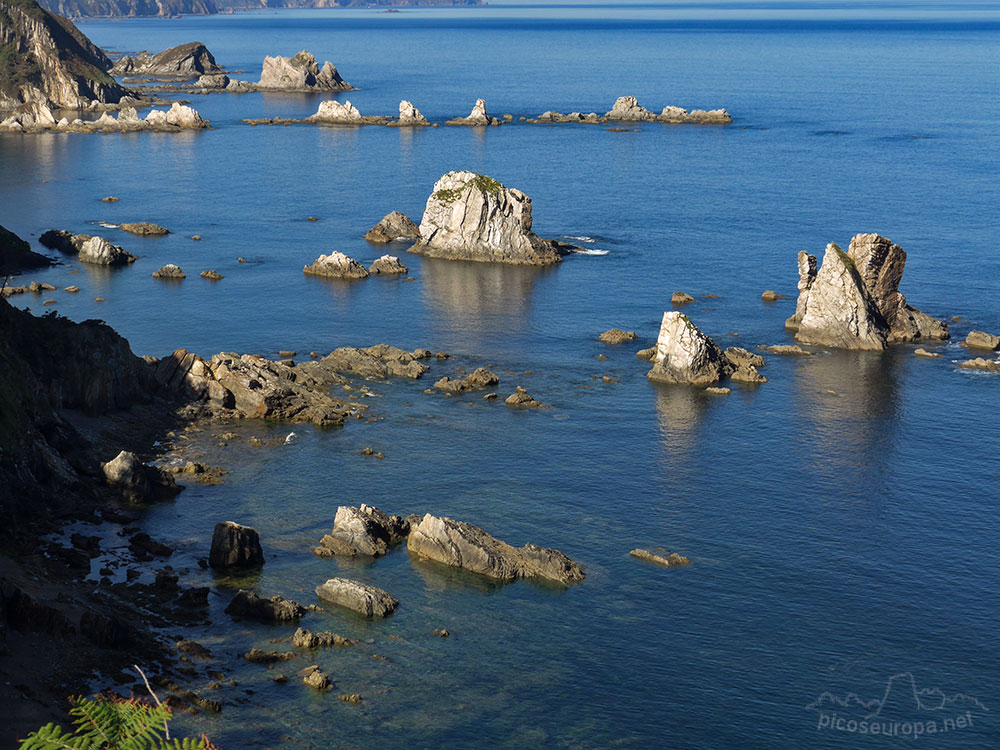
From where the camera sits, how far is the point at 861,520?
9181 centimetres

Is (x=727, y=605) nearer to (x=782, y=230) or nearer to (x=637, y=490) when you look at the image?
(x=637, y=490)

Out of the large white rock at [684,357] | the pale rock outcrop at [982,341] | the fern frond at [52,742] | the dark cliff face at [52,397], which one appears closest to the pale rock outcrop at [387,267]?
the large white rock at [684,357]

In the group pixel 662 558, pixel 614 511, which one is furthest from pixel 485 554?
pixel 614 511

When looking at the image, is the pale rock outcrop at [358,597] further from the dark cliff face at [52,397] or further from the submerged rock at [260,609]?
the dark cliff face at [52,397]

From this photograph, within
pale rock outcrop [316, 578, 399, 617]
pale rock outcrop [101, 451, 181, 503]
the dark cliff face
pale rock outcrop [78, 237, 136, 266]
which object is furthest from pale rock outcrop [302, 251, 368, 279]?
pale rock outcrop [316, 578, 399, 617]

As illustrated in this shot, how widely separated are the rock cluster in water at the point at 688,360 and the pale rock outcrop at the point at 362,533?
45849mm

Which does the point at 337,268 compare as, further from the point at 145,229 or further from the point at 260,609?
the point at 260,609

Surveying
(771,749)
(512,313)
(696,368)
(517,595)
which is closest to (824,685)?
(771,749)

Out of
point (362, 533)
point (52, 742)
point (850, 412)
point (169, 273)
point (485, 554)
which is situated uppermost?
point (52, 742)

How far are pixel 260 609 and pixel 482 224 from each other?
110m

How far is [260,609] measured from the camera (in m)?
72.9

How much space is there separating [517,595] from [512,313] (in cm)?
7415

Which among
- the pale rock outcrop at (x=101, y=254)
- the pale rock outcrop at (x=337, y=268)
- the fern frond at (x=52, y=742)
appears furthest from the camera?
the pale rock outcrop at (x=101, y=254)

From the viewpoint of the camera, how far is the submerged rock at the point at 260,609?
72812mm
